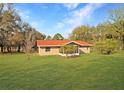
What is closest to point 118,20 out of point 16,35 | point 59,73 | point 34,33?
point 34,33

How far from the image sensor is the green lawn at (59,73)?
16.6 feet

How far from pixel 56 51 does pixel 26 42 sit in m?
0.90

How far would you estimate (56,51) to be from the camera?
7.40 metres

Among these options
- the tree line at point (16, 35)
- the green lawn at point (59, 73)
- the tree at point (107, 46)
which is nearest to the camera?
the green lawn at point (59, 73)

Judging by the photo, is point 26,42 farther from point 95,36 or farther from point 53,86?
point 53,86

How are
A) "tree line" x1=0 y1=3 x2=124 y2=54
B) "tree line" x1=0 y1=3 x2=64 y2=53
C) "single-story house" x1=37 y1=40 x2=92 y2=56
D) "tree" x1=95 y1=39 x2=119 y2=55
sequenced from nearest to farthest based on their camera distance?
1. "tree line" x1=0 y1=3 x2=124 y2=54
2. "tree line" x1=0 y1=3 x2=64 y2=53
3. "single-story house" x1=37 y1=40 x2=92 y2=56
4. "tree" x1=95 y1=39 x2=119 y2=55

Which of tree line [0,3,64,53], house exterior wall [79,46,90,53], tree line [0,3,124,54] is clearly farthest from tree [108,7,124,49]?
tree line [0,3,64,53]

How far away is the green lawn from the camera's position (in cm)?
507

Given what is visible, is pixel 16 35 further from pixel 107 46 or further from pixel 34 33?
pixel 107 46

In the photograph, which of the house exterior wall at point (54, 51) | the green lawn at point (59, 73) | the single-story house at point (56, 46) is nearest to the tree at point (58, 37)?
the single-story house at point (56, 46)

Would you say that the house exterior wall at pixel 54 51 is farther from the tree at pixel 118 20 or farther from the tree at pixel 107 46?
the tree at pixel 118 20

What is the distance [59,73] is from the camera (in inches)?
239

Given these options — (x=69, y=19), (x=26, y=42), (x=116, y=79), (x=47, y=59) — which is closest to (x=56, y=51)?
(x=47, y=59)

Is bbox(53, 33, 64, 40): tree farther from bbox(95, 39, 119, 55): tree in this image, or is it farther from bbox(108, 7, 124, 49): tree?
bbox(95, 39, 119, 55): tree
